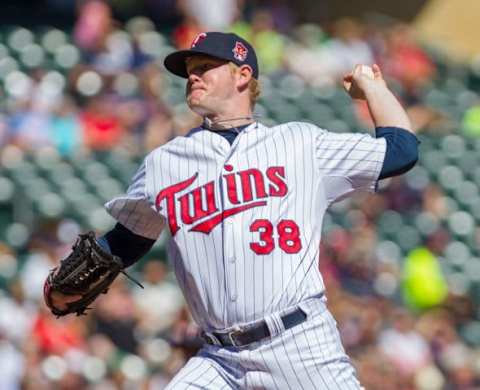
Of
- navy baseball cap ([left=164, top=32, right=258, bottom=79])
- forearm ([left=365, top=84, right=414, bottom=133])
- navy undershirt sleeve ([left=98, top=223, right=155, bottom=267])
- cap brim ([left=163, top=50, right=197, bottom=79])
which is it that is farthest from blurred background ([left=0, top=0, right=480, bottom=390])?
forearm ([left=365, top=84, right=414, bottom=133])

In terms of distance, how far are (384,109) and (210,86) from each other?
54 cm

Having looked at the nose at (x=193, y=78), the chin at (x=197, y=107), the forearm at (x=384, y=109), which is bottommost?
the forearm at (x=384, y=109)

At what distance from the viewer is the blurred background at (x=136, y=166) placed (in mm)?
7680

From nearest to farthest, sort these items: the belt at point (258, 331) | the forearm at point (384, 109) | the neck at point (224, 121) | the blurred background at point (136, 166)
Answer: the belt at point (258, 331) < the forearm at point (384, 109) < the neck at point (224, 121) < the blurred background at point (136, 166)

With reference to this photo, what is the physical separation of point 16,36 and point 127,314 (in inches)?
131

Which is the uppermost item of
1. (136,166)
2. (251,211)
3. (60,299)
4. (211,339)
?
(251,211)

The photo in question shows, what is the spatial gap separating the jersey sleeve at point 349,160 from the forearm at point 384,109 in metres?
0.09

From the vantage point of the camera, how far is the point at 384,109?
377 cm

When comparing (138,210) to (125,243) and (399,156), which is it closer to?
(125,243)

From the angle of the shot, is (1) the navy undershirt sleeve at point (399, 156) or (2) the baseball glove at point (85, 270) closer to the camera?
Result: (1) the navy undershirt sleeve at point (399, 156)

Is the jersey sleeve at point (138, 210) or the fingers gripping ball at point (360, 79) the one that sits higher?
the fingers gripping ball at point (360, 79)

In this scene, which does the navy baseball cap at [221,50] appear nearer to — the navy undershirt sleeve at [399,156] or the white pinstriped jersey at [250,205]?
the white pinstriped jersey at [250,205]

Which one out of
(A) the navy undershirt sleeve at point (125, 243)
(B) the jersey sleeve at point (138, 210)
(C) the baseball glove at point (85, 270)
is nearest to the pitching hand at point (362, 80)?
(B) the jersey sleeve at point (138, 210)

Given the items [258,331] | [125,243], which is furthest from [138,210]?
[258,331]
